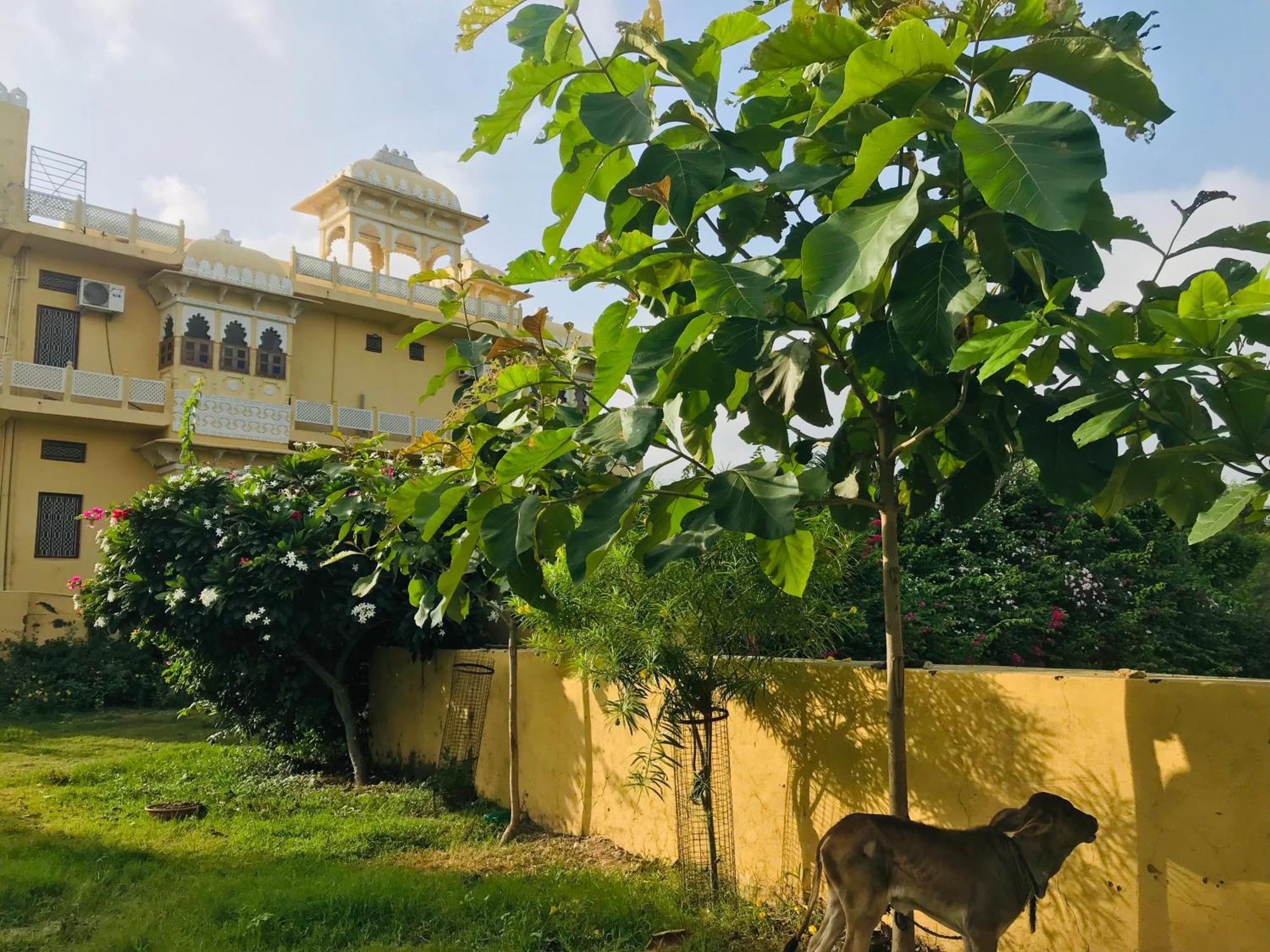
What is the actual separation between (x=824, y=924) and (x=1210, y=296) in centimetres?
215

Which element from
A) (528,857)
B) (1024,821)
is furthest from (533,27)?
(528,857)

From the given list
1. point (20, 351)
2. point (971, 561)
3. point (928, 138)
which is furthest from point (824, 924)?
point (20, 351)

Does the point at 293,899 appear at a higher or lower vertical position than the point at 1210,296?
lower

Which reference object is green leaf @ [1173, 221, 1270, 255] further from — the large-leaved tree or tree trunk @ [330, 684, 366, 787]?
tree trunk @ [330, 684, 366, 787]

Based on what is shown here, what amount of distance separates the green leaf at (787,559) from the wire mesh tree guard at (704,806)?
90.4 inches

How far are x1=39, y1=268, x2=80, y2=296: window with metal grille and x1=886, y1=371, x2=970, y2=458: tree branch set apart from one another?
19.4m

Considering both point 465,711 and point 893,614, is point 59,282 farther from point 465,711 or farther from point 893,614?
point 893,614

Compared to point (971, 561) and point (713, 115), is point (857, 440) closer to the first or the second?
point (713, 115)

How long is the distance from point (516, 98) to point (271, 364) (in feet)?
63.2

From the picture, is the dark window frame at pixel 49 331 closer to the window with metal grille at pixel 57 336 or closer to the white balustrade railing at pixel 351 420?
the window with metal grille at pixel 57 336

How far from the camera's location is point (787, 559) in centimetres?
253

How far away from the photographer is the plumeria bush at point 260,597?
780 cm

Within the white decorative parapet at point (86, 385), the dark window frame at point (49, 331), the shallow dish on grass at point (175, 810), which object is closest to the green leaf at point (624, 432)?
the shallow dish on grass at point (175, 810)

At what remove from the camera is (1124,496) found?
236 centimetres
